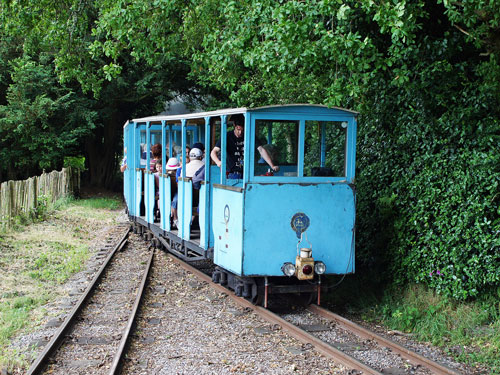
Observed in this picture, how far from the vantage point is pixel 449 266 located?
729 centimetres

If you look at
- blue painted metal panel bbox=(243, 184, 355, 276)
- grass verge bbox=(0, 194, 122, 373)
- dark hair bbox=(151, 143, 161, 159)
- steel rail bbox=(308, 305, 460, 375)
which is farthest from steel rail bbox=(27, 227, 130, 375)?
steel rail bbox=(308, 305, 460, 375)

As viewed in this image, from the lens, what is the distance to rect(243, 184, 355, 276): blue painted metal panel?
7441 mm

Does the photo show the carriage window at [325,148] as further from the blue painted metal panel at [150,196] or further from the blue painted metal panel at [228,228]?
the blue painted metal panel at [150,196]

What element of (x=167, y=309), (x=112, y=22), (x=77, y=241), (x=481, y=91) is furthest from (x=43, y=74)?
(x=481, y=91)

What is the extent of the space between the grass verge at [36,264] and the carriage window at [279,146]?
348 cm

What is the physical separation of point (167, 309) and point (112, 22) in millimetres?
5141

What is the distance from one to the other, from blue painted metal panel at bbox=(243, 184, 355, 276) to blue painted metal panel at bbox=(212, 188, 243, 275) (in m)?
0.12

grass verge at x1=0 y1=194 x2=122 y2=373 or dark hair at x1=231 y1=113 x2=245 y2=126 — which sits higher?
dark hair at x1=231 y1=113 x2=245 y2=126

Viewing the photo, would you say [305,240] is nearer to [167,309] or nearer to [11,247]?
[167,309]

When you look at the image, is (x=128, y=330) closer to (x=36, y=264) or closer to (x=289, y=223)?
(x=289, y=223)

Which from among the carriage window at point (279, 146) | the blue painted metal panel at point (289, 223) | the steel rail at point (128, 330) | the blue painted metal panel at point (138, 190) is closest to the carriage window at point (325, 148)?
the carriage window at point (279, 146)

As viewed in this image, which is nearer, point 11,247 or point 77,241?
point 11,247

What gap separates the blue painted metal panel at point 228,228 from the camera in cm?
749

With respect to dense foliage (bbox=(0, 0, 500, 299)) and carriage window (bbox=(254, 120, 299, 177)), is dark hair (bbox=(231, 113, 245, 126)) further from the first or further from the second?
dense foliage (bbox=(0, 0, 500, 299))
